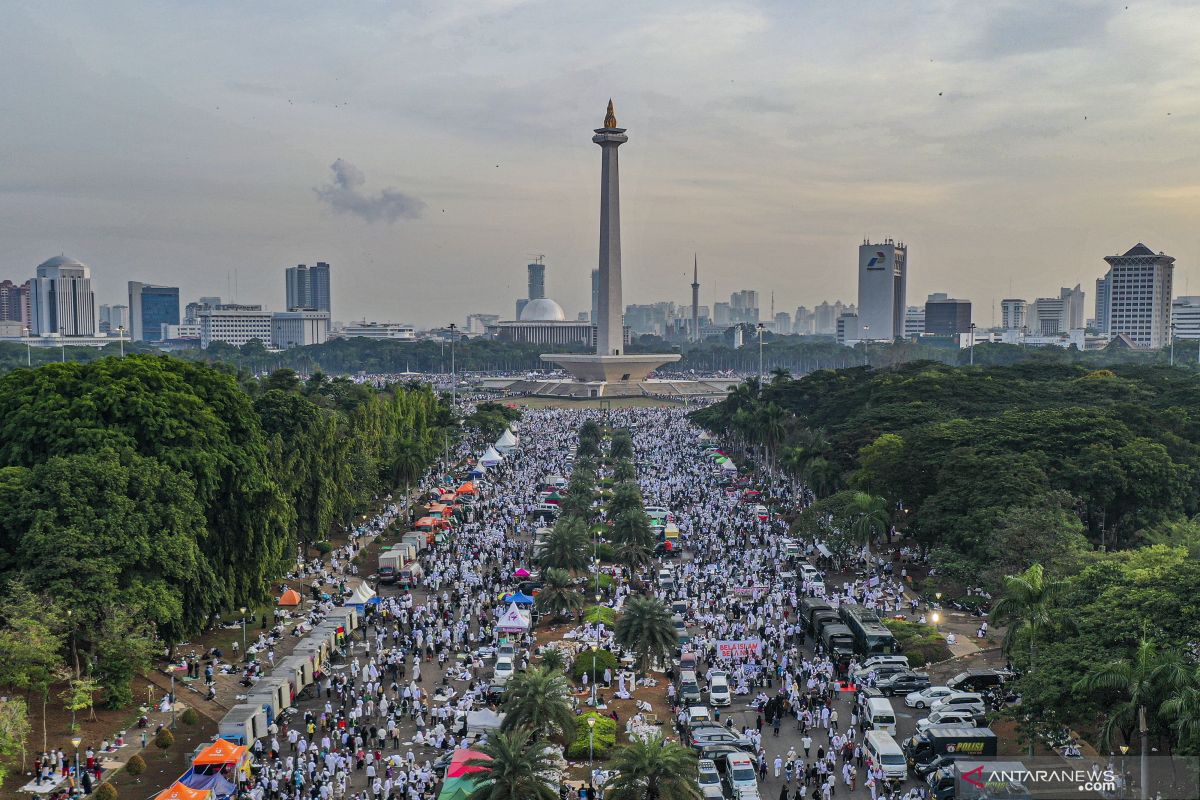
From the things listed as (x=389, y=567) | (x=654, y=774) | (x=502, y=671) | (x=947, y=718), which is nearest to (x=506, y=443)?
(x=389, y=567)

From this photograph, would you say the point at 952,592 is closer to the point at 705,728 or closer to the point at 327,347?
the point at 705,728

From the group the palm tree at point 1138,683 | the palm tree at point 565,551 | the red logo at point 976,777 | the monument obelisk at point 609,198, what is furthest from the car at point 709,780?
the monument obelisk at point 609,198

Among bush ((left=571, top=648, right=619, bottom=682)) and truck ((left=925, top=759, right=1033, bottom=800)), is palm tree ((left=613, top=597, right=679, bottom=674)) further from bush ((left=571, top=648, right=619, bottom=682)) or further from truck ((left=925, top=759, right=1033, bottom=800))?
truck ((left=925, top=759, right=1033, bottom=800))

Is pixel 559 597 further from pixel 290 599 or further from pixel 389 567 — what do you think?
pixel 290 599

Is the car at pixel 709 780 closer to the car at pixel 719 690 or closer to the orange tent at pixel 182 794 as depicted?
the car at pixel 719 690

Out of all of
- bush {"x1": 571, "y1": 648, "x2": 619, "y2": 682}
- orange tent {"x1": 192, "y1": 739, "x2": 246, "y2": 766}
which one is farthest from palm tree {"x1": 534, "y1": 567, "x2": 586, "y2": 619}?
orange tent {"x1": 192, "y1": 739, "x2": 246, "y2": 766}

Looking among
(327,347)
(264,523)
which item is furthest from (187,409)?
(327,347)
